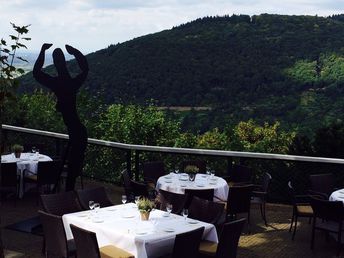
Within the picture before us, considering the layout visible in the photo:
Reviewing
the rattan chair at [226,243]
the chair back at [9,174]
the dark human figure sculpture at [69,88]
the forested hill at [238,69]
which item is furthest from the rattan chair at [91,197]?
the forested hill at [238,69]

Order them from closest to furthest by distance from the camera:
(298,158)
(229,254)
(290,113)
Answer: (229,254)
(298,158)
(290,113)

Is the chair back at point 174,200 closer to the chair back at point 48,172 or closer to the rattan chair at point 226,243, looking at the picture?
the rattan chair at point 226,243

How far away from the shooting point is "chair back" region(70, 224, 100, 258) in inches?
217

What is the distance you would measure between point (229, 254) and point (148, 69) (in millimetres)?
32838

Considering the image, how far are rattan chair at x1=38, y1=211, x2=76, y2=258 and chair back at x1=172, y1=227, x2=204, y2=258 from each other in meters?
1.38

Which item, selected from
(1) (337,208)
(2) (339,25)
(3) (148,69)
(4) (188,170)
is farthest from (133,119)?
(2) (339,25)

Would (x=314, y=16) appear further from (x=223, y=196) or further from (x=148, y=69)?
(x=223, y=196)

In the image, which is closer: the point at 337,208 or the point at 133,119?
the point at 337,208

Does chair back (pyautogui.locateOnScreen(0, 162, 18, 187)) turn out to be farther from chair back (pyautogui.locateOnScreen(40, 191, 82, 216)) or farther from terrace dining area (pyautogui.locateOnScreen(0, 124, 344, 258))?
chair back (pyautogui.locateOnScreen(40, 191, 82, 216))

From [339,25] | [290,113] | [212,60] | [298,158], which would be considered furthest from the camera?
[339,25]

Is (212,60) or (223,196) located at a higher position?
(212,60)

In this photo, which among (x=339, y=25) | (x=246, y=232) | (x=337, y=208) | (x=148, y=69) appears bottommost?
(x=246, y=232)

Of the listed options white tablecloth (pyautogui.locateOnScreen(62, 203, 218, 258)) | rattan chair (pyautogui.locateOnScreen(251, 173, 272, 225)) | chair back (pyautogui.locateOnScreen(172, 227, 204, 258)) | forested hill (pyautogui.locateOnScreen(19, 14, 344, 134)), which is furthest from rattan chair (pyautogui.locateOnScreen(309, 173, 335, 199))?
forested hill (pyautogui.locateOnScreen(19, 14, 344, 134))

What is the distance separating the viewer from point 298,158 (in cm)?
941
